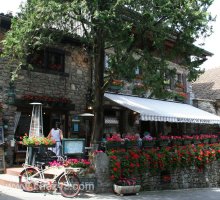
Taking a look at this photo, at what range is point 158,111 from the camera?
1680cm

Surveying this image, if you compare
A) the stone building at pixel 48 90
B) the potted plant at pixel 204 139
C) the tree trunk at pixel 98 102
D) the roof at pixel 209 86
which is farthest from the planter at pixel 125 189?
the roof at pixel 209 86

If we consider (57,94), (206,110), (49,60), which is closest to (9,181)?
(57,94)

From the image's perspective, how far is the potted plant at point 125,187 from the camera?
10.2 meters

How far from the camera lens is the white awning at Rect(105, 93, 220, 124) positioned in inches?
622

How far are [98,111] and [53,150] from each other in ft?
8.71

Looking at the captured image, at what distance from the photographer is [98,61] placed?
1284 cm

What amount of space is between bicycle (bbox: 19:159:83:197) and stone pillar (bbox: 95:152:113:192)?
2.00 feet

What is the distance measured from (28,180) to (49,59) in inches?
266

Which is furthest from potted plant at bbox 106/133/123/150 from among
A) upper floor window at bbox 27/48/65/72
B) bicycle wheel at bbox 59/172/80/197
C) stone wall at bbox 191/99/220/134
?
stone wall at bbox 191/99/220/134

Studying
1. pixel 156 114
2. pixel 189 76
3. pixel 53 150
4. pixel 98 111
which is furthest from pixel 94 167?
pixel 156 114

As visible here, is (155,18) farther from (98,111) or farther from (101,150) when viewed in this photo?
(101,150)

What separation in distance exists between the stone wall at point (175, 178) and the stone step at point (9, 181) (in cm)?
252

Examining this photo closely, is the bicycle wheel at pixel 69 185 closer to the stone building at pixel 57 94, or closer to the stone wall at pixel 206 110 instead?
the stone building at pixel 57 94

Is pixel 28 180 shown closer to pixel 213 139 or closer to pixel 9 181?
pixel 9 181
